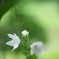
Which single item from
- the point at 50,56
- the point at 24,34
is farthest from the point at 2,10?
the point at 50,56

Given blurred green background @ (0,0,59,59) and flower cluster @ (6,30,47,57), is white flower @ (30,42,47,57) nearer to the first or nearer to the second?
flower cluster @ (6,30,47,57)

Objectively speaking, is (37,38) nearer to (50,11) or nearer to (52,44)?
(52,44)

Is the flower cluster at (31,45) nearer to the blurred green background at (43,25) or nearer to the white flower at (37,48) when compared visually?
the white flower at (37,48)

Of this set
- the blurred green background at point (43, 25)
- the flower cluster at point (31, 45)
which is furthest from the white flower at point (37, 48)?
the blurred green background at point (43, 25)

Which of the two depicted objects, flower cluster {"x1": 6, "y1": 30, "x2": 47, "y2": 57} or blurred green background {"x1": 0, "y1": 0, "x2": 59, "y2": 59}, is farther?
blurred green background {"x1": 0, "y1": 0, "x2": 59, "y2": 59}

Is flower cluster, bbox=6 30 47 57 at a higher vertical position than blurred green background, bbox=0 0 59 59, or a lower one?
lower

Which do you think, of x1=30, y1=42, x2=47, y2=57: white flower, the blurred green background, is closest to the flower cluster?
x1=30, y1=42, x2=47, y2=57: white flower

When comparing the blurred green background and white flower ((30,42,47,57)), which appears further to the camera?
the blurred green background

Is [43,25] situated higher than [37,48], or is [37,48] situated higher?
[43,25]

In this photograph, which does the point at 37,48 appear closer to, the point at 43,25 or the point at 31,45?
the point at 31,45

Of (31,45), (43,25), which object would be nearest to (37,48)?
(31,45)

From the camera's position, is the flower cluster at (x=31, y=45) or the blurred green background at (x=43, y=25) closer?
the flower cluster at (x=31, y=45)
